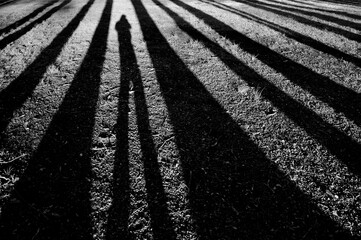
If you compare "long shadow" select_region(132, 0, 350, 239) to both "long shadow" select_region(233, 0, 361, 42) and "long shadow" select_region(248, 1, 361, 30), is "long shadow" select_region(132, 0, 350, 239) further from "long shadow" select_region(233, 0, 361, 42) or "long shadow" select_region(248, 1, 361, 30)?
"long shadow" select_region(248, 1, 361, 30)

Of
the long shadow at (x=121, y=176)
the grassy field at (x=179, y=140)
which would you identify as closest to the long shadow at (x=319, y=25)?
the grassy field at (x=179, y=140)

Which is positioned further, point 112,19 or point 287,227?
point 112,19

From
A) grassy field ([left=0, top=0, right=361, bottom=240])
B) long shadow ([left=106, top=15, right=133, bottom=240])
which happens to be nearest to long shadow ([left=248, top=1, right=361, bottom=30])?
grassy field ([left=0, top=0, right=361, bottom=240])

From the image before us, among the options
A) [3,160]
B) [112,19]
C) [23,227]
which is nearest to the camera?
[23,227]

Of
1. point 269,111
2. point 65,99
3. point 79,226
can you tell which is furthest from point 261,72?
point 79,226

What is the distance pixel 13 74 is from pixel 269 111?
4.65 meters

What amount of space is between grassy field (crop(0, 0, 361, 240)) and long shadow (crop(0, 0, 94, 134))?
3cm

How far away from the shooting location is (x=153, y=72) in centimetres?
416

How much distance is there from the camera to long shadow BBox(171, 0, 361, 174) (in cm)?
244

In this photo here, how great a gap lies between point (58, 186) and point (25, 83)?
2.58 m

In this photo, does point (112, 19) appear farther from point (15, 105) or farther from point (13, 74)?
point (15, 105)

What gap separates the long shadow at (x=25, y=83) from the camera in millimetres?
3003

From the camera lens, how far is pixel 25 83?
144 inches

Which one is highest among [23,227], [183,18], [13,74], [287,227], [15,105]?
[183,18]
